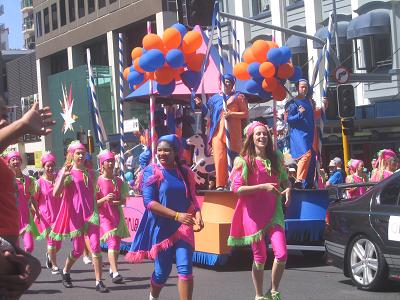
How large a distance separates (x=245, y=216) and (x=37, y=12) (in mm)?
55353

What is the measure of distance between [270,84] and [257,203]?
18.2 feet

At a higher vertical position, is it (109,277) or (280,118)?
(280,118)

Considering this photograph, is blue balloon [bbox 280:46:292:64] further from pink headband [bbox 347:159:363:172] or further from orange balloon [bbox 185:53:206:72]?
pink headband [bbox 347:159:363:172]

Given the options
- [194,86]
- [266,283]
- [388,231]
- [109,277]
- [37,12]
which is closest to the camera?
→ [388,231]

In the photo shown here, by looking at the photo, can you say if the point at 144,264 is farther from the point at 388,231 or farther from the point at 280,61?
the point at 388,231

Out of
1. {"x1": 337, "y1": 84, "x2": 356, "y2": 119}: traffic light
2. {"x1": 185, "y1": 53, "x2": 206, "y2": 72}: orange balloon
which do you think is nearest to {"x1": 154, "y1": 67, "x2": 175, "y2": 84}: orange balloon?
{"x1": 185, "y1": 53, "x2": 206, "y2": 72}: orange balloon

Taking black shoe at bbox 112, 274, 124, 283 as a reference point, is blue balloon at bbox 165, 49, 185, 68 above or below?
above

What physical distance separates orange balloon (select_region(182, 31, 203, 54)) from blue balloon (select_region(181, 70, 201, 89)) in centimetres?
50

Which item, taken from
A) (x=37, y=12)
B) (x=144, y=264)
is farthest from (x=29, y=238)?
(x=37, y=12)

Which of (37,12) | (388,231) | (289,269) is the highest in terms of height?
(37,12)

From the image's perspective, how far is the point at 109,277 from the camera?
449 inches

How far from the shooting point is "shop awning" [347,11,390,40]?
87.5ft

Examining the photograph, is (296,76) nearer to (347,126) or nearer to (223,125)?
(223,125)

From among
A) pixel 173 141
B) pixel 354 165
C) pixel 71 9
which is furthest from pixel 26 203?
pixel 71 9
